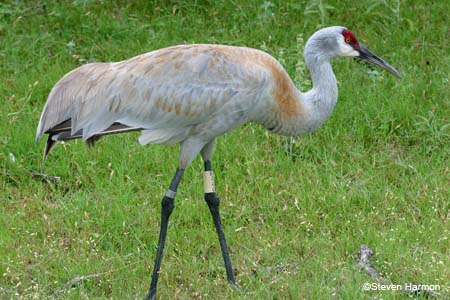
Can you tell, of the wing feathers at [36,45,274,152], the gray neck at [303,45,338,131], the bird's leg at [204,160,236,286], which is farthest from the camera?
the bird's leg at [204,160,236,286]

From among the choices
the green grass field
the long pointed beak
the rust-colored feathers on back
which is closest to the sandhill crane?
the rust-colored feathers on back

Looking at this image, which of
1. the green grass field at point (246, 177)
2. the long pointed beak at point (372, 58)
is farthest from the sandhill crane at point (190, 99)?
the green grass field at point (246, 177)

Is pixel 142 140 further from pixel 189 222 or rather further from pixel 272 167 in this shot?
pixel 272 167

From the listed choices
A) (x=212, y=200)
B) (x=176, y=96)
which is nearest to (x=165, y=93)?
(x=176, y=96)

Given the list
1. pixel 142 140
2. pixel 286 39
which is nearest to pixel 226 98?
pixel 142 140

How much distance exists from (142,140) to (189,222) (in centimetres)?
92

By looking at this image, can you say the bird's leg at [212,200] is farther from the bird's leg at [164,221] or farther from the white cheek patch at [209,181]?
the bird's leg at [164,221]

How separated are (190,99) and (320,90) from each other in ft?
2.57

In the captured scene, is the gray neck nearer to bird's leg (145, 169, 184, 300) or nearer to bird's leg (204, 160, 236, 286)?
bird's leg (204, 160, 236, 286)

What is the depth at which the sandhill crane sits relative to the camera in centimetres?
580

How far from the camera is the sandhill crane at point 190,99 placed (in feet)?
19.0

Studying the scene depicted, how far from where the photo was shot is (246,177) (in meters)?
7.07

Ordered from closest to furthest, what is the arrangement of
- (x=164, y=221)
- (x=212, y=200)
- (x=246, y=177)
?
(x=164, y=221), (x=212, y=200), (x=246, y=177)

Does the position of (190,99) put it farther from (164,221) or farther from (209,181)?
(164,221)
